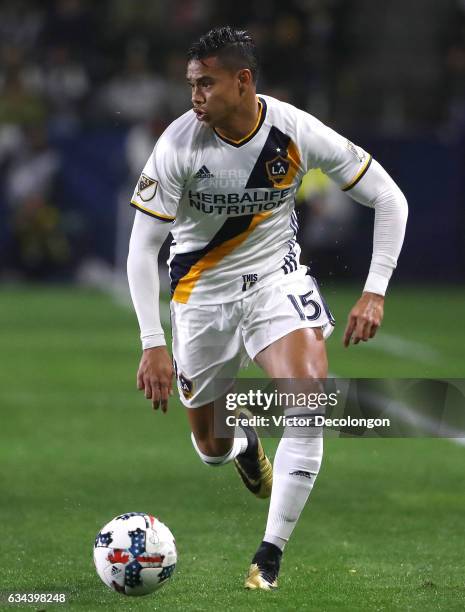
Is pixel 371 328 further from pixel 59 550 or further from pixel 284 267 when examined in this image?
pixel 59 550

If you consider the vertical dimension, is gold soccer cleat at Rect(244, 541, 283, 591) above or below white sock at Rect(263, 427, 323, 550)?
below

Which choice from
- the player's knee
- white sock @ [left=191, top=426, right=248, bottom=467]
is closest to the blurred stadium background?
white sock @ [left=191, top=426, right=248, bottom=467]

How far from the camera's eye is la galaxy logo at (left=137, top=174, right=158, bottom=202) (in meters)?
6.02

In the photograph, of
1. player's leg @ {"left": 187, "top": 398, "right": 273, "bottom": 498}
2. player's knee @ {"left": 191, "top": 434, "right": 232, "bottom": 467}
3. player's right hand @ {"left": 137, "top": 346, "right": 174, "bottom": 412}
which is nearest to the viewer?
player's right hand @ {"left": 137, "top": 346, "right": 174, "bottom": 412}

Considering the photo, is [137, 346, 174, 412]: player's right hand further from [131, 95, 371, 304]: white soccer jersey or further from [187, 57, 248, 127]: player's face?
[187, 57, 248, 127]: player's face

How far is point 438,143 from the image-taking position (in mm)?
21109

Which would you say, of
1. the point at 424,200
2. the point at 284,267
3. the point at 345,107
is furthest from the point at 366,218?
the point at 284,267

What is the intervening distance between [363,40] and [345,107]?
62.7 inches

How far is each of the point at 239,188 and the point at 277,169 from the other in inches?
7.5

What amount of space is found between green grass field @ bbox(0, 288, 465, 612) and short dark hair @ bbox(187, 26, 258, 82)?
220 cm

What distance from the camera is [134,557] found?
5.40 metres

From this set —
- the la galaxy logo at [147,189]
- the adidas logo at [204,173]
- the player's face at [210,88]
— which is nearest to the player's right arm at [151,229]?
the la galaxy logo at [147,189]

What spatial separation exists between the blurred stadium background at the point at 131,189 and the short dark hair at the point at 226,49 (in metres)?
3.20

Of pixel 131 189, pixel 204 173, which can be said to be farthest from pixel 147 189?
pixel 131 189
